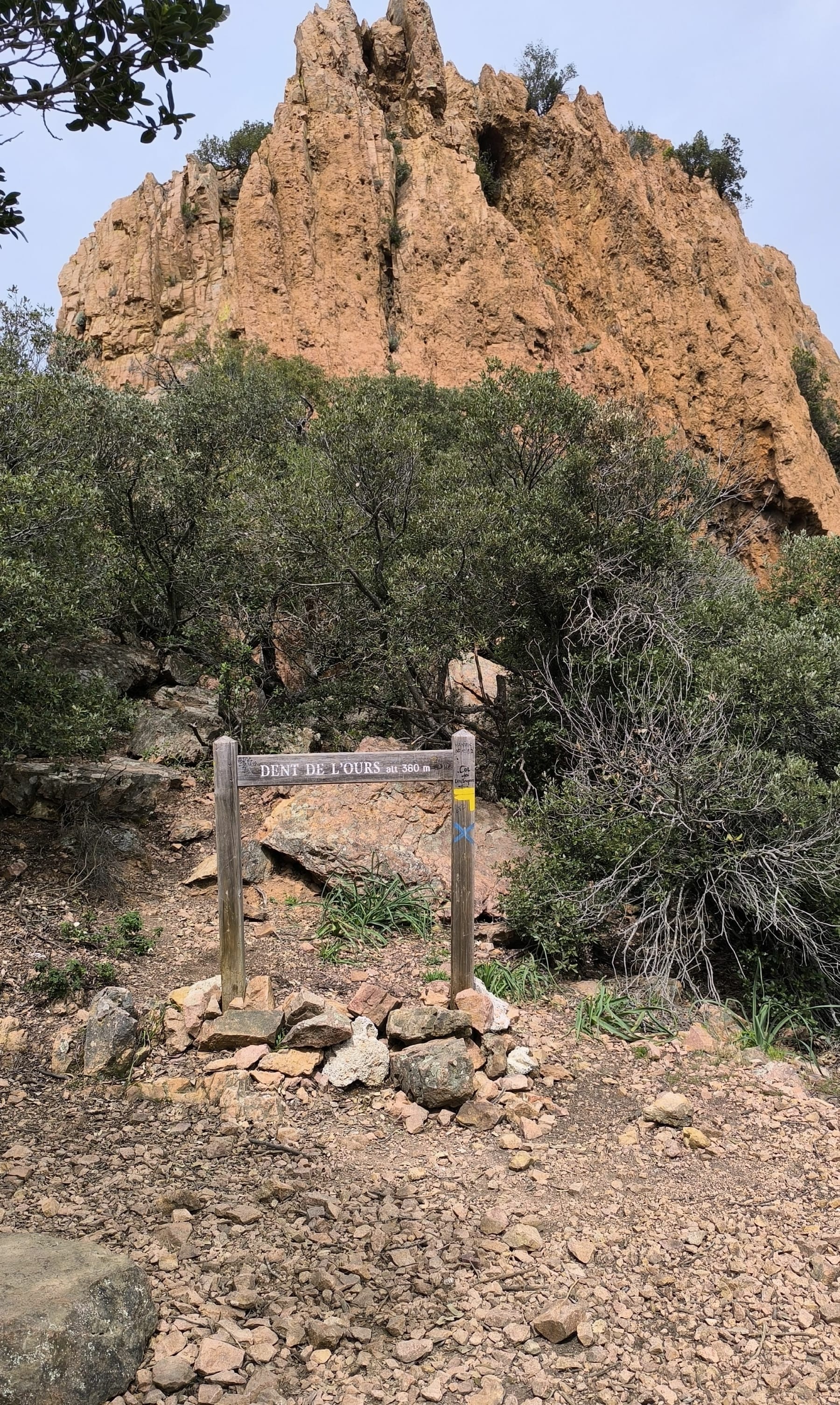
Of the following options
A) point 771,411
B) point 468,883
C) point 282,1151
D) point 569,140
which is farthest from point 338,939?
point 569,140

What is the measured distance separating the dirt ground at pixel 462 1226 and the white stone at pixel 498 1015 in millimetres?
184

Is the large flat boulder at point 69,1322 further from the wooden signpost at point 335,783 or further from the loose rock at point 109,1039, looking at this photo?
the wooden signpost at point 335,783

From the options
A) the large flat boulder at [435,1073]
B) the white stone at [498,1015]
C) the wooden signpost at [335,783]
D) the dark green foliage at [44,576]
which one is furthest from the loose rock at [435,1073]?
the dark green foliage at [44,576]

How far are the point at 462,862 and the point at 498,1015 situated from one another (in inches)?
35.3

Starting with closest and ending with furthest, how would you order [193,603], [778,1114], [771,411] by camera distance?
[778,1114] → [193,603] → [771,411]

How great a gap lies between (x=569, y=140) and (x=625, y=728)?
28.1 m

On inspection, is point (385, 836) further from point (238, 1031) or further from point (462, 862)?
point (238, 1031)

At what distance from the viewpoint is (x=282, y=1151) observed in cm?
385

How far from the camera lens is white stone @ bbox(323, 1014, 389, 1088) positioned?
440 centimetres

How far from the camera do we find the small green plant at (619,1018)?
513 centimetres

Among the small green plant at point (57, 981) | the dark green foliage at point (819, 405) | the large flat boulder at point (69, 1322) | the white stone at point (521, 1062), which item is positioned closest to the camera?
the large flat boulder at point (69, 1322)

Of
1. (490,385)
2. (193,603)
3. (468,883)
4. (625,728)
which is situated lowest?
(468,883)

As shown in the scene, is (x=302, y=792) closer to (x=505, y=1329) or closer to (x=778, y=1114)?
(x=778, y=1114)

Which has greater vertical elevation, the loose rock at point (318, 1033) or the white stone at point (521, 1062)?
the loose rock at point (318, 1033)
